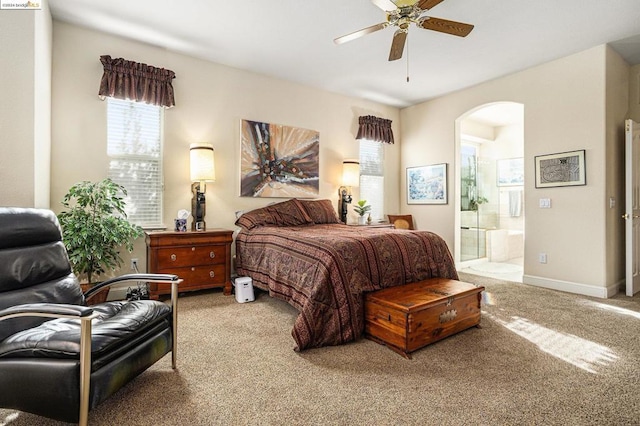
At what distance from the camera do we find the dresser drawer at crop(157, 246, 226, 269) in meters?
3.33

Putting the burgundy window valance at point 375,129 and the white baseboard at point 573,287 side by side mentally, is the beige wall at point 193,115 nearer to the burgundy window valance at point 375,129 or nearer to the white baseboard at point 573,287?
the burgundy window valance at point 375,129

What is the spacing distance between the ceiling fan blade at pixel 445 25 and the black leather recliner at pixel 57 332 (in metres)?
2.67

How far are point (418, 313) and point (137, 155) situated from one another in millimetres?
3362

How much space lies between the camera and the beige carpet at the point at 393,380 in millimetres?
1565

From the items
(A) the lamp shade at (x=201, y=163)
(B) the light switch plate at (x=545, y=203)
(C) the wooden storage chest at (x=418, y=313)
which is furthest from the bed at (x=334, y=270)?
(B) the light switch plate at (x=545, y=203)

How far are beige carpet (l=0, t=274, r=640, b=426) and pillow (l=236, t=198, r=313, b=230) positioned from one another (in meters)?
1.36

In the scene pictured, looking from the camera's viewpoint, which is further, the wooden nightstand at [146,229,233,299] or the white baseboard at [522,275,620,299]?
the white baseboard at [522,275,620,299]

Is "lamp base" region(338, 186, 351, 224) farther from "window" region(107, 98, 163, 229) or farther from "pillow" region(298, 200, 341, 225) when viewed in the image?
"window" region(107, 98, 163, 229)

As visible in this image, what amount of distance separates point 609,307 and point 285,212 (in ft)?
11.9

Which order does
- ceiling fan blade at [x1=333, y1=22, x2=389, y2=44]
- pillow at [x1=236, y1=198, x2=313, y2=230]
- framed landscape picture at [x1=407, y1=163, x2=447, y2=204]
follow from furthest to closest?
framed landscape picture at [x1=407, y1=163, x2=447, y2=204] → pillow at [x1=236, y1=198, x2=313, y2=230] → ceiling fan blade at [x1=333, y1=22, x2=389, y2=44]

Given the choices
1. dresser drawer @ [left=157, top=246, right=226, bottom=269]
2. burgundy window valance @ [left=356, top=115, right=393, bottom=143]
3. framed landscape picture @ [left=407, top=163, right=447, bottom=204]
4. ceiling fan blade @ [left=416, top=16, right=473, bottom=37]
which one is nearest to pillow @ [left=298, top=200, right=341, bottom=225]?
dresser drawer @ [left=157, top=246, right=226, bottom=269]

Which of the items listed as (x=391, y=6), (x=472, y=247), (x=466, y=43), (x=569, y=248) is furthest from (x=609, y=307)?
(x=391, y=6)

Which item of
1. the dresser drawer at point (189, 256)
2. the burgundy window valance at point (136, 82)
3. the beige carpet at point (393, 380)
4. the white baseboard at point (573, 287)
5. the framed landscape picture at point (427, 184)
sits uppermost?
the burgundy window valance at point (136, 82)

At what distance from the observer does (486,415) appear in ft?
5.13
